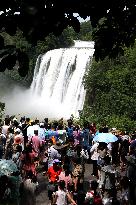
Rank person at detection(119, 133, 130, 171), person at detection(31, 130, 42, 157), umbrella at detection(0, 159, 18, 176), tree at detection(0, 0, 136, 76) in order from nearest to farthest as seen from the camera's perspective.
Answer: tree at detection(0, 0, 136, 76), umbrella at detection(0, 159, 18, 176), person at detection(31, 130, 42, 157), person at detection(119, 133, 130, 171)

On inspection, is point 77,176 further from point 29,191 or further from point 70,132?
point 70,132

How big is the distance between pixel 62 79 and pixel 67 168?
37.1m

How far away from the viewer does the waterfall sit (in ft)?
142

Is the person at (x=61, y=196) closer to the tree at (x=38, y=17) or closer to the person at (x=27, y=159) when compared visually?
the person at (x=27, y=159)

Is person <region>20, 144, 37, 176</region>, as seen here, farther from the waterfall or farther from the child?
the waterfall

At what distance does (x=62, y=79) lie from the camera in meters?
47.4

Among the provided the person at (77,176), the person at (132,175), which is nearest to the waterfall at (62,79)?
the person at (132,175)

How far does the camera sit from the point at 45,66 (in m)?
52.4

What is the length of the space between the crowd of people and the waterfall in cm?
2630

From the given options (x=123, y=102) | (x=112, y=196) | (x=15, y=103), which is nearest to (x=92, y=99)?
(x=123, y=102)

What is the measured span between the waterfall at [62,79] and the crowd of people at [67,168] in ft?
86.3

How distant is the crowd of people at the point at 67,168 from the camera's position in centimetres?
940

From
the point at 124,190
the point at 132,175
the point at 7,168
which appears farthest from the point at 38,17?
the point at 132,175

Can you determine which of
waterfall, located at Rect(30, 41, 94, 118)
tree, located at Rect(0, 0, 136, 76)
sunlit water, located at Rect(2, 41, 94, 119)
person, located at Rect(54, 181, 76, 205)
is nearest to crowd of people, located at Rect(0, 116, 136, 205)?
person, located at Rect(54, 181, 76, 205)
